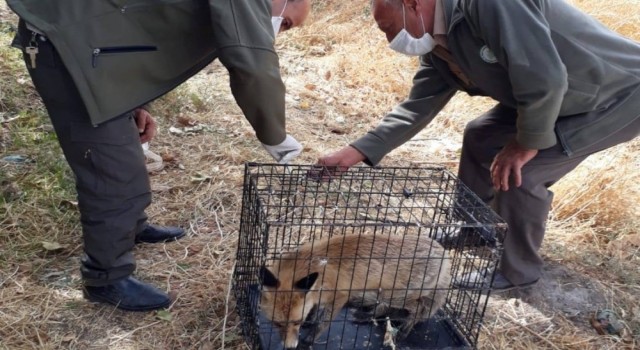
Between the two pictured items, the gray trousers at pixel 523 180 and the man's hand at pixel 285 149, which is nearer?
A: the man's hand at pixel 285 149

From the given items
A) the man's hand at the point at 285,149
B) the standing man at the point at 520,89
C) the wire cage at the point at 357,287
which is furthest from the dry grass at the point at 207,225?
the man's hand at the point at 285,149

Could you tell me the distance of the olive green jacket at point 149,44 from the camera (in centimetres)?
256

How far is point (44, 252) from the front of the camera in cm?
365

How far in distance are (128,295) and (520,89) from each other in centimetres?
244

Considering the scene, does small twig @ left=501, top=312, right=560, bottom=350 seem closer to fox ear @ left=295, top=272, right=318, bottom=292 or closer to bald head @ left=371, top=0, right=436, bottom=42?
fox ear @ left=295, top=272, right=318, bottom=292

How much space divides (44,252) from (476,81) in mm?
2933

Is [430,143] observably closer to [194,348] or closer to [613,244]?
[613,244]

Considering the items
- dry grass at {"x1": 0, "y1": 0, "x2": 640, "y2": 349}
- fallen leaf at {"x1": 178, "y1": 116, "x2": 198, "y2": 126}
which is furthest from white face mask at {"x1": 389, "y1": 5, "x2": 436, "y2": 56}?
fallen leaf at {"x1": 178, "y1": 116, "x2": 198, "y2": 126}

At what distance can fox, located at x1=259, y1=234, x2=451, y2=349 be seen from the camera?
2861mm

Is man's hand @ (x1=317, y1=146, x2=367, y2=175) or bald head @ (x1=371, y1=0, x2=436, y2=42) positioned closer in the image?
bald head @ (x1=371, y1=0, x2=436, y2=42)

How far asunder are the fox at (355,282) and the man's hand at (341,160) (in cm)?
48

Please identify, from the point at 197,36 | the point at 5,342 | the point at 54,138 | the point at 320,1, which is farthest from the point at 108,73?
the point at 320,1

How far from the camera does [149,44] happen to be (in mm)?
2748

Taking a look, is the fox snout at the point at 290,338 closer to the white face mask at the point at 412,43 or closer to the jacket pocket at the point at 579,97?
the white face mask at the point at 412,43
